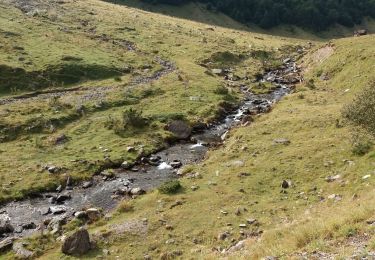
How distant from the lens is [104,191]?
1674 inches

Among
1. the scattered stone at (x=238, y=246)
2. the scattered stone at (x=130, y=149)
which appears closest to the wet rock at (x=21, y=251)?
the scattered stone at (x=238, y=246)

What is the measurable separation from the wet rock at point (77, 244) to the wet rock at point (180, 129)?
86.8 feet

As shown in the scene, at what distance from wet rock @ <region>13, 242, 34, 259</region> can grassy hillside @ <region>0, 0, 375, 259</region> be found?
0.58m

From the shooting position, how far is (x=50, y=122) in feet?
191

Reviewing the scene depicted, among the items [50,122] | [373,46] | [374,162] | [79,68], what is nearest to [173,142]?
[50,122]

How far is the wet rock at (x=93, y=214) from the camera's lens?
36.3m

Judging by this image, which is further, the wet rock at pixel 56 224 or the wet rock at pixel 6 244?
the wet rock at pixel 56 224

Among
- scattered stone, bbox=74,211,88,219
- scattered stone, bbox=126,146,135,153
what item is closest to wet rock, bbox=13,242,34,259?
scattered stone, bbox=74,211,88,219

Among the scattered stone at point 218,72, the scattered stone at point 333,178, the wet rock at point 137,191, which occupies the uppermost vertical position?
the scattered stone at point 333,178

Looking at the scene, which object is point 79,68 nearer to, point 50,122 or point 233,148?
point 50,122

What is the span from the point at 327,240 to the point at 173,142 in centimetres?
3671

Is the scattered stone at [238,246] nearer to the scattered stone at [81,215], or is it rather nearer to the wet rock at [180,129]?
the scattered stone at [81,215]

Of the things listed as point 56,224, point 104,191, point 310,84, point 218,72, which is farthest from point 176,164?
point 218,72

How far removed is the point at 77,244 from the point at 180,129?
2846 centimetres
